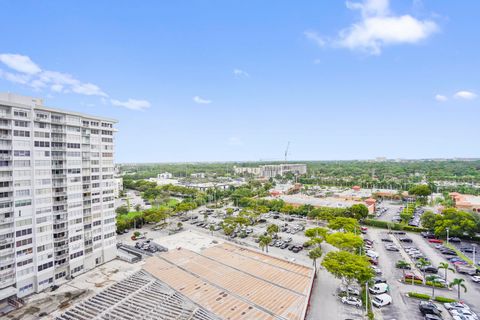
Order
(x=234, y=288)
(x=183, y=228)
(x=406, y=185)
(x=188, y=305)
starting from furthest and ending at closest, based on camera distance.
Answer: (x=406, y=185), (x=183, y=228), (x=234, y=288), (x=188, y=305)

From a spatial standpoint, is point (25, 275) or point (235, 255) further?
point (235, 255)

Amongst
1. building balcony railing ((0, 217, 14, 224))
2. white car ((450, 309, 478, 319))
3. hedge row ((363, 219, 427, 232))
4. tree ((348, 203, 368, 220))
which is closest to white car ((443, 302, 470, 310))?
white car ((450, 309, 478, 319))

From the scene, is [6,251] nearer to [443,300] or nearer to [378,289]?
[378,289]

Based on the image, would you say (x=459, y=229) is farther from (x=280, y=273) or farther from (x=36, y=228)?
(x=36, y=228)

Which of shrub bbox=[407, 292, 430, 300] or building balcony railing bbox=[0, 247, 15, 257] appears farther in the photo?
shrub bbox=[407, 292, 430, 300]

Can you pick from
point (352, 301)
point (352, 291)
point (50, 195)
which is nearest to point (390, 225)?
point (352, 291)

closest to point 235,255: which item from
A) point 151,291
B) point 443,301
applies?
point 151,291

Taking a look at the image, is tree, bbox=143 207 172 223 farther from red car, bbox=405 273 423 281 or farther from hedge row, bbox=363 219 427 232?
red car, bbox=405 273 423 281
